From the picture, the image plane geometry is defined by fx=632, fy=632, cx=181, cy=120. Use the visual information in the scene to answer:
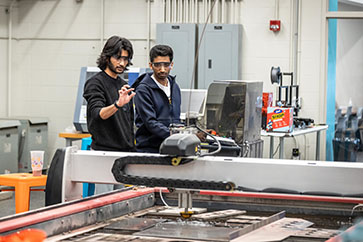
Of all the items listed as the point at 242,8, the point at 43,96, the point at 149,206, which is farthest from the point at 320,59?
the point at 149,206

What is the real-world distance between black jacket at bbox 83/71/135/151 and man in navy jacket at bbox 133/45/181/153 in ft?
0.49

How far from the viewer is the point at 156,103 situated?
3285mm

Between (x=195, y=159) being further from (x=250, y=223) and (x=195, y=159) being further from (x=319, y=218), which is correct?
(x=319, y=218)

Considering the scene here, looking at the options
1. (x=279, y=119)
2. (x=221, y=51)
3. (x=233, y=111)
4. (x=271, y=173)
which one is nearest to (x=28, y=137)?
(x=221, y=51)

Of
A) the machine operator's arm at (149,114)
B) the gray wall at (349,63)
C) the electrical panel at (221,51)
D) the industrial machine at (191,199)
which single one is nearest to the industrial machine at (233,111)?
the machine operator's arm at (149,114)

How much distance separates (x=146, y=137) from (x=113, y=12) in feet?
14.3

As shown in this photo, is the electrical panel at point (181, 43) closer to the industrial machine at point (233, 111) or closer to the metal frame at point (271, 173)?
the industrial machine at point (233, 111)

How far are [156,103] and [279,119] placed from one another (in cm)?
223

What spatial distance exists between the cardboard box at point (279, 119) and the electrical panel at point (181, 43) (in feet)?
5.84

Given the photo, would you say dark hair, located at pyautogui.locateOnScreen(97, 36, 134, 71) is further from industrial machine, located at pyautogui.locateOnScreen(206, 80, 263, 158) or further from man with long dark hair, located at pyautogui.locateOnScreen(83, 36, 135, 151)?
industrial machine, located at pyautogui.locateOnScreen(206, 80, 263, 158)

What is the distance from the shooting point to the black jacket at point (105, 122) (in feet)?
9.93

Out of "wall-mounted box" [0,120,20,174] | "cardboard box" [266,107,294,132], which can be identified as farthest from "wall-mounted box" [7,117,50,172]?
"cardboard box" [266,107,294,132]

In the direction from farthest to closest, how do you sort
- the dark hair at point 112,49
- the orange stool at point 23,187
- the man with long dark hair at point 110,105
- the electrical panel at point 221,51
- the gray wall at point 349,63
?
the gray wall at point 349,63
the electrical panel at point 221,51
the orange stool at point 23,187
the dark hair at point 112,49
the man with long dark hair at point 110,105

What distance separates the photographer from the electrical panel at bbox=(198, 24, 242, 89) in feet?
22.6
